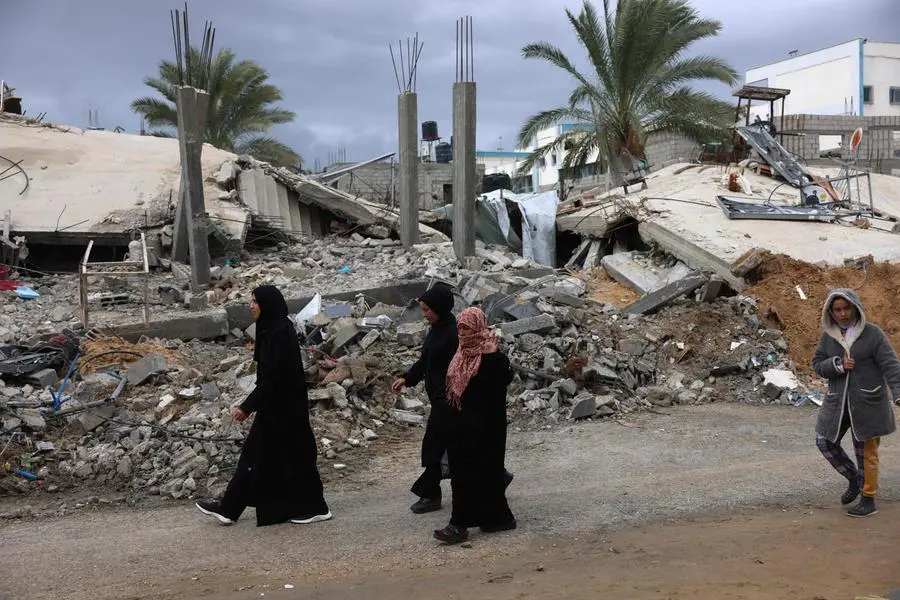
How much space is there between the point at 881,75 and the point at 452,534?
121 feet

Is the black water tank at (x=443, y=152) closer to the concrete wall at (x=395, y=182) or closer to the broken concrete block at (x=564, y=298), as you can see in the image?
the concrete wall at (x=395, y=182)

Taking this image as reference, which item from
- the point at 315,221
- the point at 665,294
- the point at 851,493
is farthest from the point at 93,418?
the point at 315,221

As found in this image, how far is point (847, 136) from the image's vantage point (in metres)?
22.0

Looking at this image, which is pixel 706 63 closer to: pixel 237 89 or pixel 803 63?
pixel 237 89

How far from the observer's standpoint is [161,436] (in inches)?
247

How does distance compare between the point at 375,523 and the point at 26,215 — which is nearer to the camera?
the point at 375,523

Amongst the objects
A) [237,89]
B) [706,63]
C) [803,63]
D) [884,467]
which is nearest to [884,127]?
[706,63]

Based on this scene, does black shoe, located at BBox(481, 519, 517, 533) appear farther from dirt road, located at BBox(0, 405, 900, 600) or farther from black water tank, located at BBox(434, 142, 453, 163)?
black water tank, located at BBox(434, 142, 453, 163)

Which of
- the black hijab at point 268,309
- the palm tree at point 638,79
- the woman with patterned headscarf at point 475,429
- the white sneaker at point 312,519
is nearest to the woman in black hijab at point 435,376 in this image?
the woman with patterned headscarf at point 475,429

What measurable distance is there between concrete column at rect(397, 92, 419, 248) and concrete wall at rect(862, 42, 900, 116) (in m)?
28.0

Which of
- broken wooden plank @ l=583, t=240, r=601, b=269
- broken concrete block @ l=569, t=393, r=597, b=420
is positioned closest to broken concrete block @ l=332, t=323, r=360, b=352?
broken concrete block @ l=569, t=393, r=597, b=420

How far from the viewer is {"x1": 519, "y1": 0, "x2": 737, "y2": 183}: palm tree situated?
16.6m

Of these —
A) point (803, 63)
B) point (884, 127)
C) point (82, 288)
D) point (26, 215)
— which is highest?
point (803, 63)

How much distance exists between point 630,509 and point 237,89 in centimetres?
1911
